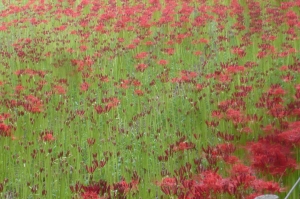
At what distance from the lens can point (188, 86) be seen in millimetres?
6434

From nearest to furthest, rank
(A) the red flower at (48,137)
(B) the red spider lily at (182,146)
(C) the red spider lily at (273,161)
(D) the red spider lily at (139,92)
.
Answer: (C) the red spider lily at (273,161), (B) the red spider lily at (182,146), (A) the red flower at (48,137), (D) the red spider lily at (139,92)

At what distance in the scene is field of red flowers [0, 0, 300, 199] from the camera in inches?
158

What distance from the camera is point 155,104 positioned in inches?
235

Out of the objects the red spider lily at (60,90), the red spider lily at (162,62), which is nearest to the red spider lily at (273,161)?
the red spider lily at (60,90)

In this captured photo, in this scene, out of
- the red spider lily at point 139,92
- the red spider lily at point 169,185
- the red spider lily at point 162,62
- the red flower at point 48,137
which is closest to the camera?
the red spider lily at point 169,185

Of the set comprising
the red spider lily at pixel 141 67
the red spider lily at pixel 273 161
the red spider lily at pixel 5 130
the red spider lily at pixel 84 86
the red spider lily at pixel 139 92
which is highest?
the red spider lily at pixel 141 67

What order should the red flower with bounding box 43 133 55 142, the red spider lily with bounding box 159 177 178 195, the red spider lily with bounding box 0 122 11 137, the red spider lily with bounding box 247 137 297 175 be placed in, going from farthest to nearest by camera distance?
the red spider lily with bounding box 0 122 11 137, the red flower with bounding box 43 133 55 142, the red spider lily with bounding box 247 137 297 175, the red spider lily with bounding box 159 177 178 195

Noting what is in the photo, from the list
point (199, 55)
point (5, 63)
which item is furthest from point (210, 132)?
point (5, 63)

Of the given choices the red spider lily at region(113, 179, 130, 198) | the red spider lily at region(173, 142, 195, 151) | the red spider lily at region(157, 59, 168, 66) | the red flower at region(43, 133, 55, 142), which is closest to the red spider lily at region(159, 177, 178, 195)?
the red spider lily at region(113, 179, 130, 198)

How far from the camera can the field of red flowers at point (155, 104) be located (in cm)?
402

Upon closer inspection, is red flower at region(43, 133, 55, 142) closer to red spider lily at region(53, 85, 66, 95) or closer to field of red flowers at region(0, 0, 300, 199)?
field of red flowers at region(0, 0, 300, 199)

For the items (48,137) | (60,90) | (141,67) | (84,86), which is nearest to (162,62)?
(141,67)

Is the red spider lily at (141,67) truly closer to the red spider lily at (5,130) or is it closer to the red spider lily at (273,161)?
the red spider lily at (5,130)

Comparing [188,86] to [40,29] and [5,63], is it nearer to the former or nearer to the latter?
[5,63]
